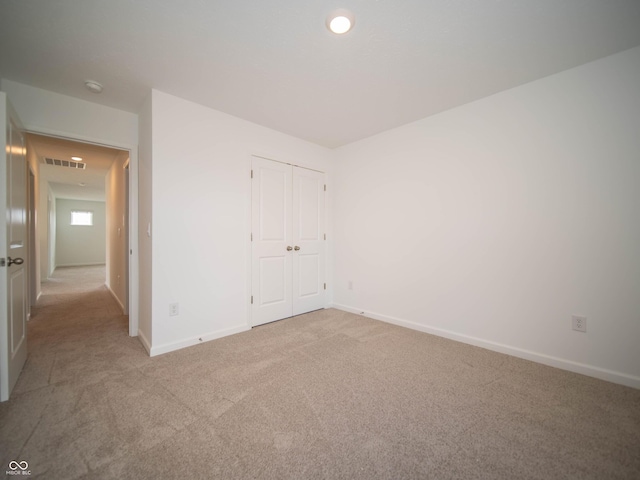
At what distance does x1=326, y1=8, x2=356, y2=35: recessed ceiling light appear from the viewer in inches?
64.3

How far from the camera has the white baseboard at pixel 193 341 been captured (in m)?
2.52

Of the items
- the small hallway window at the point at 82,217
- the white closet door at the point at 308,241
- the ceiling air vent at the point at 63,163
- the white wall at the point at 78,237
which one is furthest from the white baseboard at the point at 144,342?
the small hallway window at the point at 82,217

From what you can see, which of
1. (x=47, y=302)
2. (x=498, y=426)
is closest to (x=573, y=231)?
(x=498, y=426)

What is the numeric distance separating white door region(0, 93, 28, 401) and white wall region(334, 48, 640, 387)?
352cm

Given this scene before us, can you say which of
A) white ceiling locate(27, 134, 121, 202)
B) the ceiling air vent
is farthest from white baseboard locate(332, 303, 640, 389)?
the ceiling air vent

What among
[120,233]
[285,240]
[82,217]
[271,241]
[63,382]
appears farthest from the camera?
[82,217]

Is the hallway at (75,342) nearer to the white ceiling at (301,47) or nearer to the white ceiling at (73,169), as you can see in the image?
the white ceiling at (73,169)

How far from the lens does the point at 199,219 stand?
283 cm

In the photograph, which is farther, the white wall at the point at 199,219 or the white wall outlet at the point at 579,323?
the white wall at the point at 199,219

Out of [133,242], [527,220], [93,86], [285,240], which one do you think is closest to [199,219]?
[133,242]

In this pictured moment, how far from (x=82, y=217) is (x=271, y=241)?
10309 millimetres

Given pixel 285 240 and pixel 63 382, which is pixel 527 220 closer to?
pixel 285 240

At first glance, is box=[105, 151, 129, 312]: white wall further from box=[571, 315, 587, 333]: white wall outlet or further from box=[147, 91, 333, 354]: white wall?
box=[571, 315, 587, 333]: white wall outlet

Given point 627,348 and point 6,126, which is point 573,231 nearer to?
point 627,348
